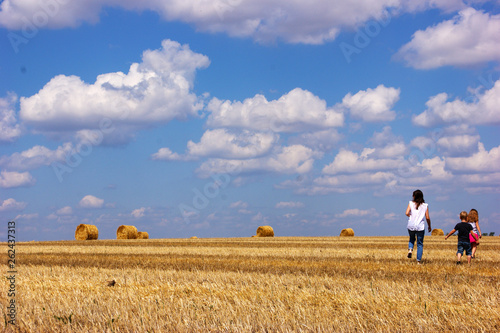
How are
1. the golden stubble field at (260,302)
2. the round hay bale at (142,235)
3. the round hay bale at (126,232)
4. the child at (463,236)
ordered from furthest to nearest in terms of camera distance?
the round hay bale at (142,235), the round hay bale at (126,232), the child at (463,236), the golden stubble field at (260,302)

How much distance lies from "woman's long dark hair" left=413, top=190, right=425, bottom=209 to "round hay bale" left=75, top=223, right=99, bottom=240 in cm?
2885

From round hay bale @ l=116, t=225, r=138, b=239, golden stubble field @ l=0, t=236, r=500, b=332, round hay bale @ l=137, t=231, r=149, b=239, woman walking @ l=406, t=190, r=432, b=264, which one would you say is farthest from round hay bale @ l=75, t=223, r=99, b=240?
woman walking @ l=406, t=190, r=432, b=264

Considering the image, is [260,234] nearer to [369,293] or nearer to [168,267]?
[168,267]

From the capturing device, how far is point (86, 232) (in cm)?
3644

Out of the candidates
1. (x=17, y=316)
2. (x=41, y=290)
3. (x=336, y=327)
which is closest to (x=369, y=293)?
(x=336, y=327)

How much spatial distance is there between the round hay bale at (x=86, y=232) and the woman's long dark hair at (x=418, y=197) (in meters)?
28.9

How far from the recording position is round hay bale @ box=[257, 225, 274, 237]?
138 feet

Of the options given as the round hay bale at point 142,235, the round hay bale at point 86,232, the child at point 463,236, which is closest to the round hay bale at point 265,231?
the round hay bale at point 142,235

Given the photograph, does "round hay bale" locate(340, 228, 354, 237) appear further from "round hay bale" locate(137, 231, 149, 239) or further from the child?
the child

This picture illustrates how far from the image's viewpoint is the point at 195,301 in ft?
23.7

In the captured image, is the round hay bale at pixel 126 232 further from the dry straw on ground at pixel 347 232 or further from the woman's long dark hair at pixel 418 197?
the woman's long dark hair at pixel 418 197

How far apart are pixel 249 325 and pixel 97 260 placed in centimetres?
1095

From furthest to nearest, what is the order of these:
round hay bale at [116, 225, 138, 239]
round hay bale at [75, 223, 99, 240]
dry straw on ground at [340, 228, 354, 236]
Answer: dry straw on ground at [340, 228, 354, 236] < round hay bale at [116, 225, 138, 239] < round hay bale at [75, 223, 99, 240]

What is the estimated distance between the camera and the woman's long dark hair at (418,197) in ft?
44.8
